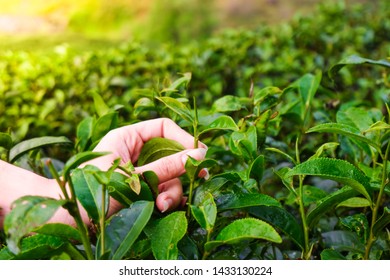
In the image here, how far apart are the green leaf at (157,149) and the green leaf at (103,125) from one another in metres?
0.23

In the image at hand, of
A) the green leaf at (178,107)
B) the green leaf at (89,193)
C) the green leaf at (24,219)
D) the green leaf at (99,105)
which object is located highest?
the green leaf at (24,219)

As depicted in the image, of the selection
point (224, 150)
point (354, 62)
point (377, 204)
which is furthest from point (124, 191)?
point (354, 62)

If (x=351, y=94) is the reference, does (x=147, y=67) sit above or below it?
above

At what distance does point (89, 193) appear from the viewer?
1.20m

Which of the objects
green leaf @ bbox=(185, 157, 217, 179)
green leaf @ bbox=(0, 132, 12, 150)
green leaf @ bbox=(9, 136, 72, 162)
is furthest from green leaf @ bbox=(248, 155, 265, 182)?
green leaf @ bbox=(0, 132, 12, 150)

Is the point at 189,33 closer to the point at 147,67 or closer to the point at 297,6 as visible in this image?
the point at 297,6

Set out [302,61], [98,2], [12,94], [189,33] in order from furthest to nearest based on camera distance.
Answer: [98,2], [189,33], [302,61], [12,94]

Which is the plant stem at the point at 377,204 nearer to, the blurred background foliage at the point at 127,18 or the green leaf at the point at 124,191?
the green leaf at the point at 124,191

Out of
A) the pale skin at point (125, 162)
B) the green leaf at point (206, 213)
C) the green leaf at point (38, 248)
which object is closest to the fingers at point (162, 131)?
the pale skin at point (125, 162)

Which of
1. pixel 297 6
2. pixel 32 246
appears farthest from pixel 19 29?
pixel 32 246

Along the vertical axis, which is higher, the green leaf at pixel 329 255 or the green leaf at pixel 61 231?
the green leaf at pixel 61 231

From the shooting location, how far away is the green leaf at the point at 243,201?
126 cm
